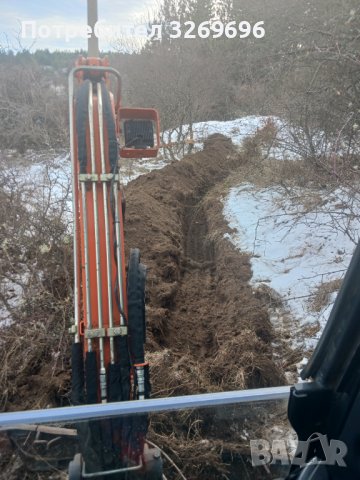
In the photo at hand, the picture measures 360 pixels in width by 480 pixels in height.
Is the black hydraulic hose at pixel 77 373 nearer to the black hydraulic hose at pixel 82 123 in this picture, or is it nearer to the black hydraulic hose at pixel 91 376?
the black hydraulic hose at pixel 91 376

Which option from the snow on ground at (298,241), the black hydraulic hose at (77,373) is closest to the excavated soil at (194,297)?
the snow on ground at (298,241)

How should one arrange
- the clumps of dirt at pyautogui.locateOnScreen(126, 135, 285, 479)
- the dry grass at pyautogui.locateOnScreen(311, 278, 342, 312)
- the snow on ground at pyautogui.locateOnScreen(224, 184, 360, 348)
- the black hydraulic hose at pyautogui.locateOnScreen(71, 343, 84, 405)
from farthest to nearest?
the snow on ground at pyautogui.locateOnScreen(224, 184, 360, 348) → the dry grass at pyautogui.locateOnScreen(311, 278, 342, 312) → the black hydraulic hose at pyautogui.locateOnScreen(71, 343, 84, 405) → the clumps of dirt at pyautogui.locateOnScreen(126, 135, 285, 479)

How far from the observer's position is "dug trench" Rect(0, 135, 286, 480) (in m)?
2.25

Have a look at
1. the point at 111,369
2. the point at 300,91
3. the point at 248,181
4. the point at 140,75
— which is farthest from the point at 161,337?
the point at 140,75

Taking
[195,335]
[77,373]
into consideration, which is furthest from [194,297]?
[77,373]

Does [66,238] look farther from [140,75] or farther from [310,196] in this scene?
[140,75]

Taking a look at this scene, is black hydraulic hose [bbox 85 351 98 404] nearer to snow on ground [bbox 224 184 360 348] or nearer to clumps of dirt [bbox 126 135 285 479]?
clumps of dirt [bbox 126 135 285 479]

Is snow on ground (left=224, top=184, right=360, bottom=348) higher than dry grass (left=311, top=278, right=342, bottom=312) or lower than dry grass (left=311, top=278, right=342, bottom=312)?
higher

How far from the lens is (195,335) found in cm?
577

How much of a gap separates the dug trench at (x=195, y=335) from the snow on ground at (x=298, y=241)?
0.35 metres

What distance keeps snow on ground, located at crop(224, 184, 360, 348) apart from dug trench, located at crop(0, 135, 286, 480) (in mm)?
346

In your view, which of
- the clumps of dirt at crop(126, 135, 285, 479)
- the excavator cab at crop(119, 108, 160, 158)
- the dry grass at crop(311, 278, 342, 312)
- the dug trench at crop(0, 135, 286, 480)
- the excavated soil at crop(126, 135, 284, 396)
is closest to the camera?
the dug trench at crop(0, 135, 286, 480)

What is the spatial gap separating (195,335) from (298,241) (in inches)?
132

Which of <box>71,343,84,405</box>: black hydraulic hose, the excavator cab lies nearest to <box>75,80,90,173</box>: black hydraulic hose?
the excavator cab
